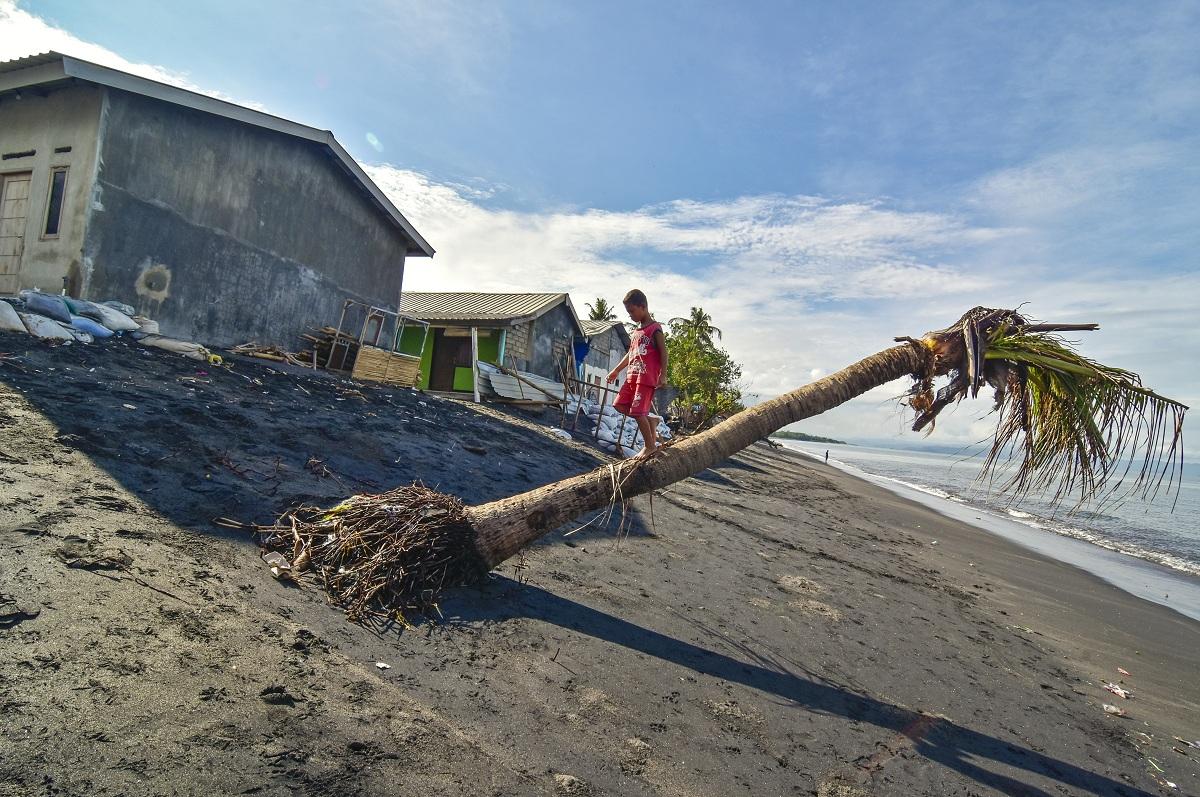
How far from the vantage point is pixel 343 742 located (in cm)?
234

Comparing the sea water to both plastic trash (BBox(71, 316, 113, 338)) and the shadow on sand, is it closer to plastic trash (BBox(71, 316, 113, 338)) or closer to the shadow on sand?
the shadow on sand

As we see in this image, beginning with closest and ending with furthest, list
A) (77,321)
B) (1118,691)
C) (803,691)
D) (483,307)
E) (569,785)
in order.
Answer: (569,785) → (803,691) → (1118,691) → (77,321) → (483,307)

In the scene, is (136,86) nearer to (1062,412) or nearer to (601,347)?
(1062,412)

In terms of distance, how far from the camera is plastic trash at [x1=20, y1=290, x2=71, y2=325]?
327 inches

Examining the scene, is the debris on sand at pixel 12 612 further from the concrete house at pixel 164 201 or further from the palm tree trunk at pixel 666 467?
the concrete house at pixel 164 201

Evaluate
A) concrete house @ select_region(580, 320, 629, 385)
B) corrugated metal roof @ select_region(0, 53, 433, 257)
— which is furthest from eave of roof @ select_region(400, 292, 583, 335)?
corrugated metal roof @ select_region(0, 53, 433, 257)

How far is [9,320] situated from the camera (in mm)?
7574

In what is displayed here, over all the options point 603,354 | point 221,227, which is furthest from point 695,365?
point 221,227

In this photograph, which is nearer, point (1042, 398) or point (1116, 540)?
point (1042, 398)

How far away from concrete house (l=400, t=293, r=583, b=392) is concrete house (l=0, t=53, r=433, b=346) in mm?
5837

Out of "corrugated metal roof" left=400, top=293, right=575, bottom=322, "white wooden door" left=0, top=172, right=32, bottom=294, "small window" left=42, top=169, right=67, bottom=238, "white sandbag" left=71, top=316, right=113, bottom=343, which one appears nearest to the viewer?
"white sandbag" left=71, top=316, right=113, bottom=343

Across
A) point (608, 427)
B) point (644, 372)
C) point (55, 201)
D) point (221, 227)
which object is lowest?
point (608, 427)

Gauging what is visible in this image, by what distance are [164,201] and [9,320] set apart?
4.20 m

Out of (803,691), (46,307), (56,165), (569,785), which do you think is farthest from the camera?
(56,165)
